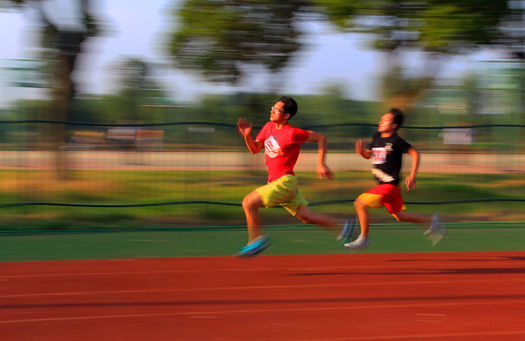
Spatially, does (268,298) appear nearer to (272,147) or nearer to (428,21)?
(272,147)

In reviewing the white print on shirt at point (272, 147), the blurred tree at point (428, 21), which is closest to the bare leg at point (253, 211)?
the white print on shirt at point (272, 147)

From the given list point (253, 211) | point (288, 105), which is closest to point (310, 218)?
point (253, 211)

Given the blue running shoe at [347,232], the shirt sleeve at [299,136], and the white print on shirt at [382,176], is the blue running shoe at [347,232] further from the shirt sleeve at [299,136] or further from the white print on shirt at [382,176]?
the shirt sleeve at [299,136]

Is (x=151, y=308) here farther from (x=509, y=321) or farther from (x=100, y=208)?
(x=100, y=208)

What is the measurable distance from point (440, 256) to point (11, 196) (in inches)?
292

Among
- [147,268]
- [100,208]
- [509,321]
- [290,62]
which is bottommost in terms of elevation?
[100,208]

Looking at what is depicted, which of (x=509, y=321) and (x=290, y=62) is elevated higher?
(x=290, y=62)

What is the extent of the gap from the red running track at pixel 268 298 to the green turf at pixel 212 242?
0.66m

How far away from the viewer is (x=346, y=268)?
7.47 metres

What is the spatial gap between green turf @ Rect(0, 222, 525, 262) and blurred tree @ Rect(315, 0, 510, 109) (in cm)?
414

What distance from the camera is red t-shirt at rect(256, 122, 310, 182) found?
6.92 m

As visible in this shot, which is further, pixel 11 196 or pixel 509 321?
pixel 11 196

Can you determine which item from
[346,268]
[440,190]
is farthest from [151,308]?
[440,190]

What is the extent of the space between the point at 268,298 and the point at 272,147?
1.75 m
